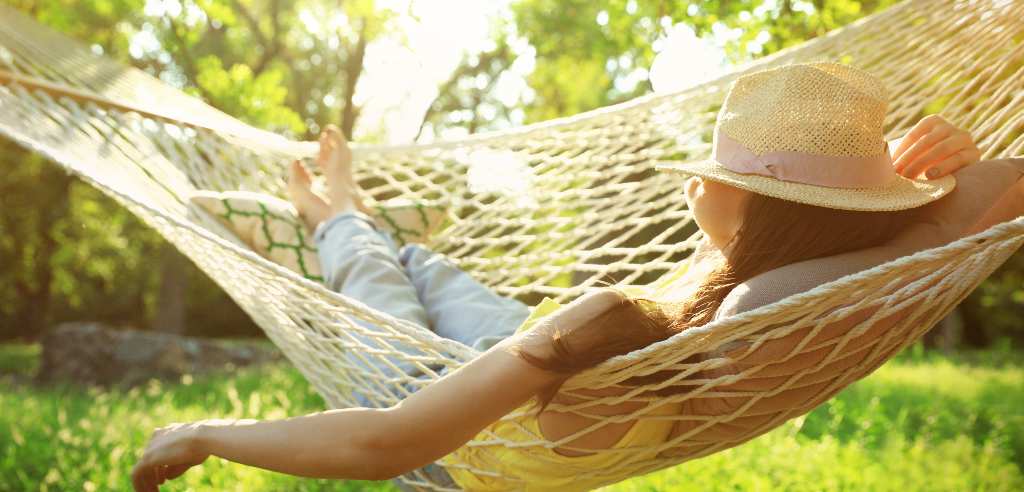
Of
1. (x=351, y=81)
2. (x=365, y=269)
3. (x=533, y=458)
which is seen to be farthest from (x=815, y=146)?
(x=351, y=81)

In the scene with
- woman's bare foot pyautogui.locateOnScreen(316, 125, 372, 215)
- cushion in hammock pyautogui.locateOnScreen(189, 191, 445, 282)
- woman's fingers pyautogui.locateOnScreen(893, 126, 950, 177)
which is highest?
woman's bare foot pyautogui.locateOnScreen(316, 125, 372, 215)

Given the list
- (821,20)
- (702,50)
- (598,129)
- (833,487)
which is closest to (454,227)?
A: (598,129)

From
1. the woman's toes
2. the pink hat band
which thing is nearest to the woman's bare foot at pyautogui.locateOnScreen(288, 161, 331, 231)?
the woman's toes

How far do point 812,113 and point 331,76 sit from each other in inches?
390

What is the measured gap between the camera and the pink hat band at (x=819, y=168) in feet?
3.30

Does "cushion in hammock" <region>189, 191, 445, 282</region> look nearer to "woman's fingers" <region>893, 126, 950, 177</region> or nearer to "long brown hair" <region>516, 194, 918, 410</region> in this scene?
"long brown hair" <region>516, 194, 918, 410</region>

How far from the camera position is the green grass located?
2.09m

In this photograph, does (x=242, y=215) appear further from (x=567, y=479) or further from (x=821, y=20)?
(x=821, y=20)

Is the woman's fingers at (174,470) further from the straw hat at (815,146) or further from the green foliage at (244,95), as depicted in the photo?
the green foliage at (244,95)

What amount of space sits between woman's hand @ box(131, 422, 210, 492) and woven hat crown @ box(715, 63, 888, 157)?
27.2 inches

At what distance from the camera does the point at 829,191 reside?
987mm

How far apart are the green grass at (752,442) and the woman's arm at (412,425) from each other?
1.15 metres

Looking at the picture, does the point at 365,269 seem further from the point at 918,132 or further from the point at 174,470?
the point at 918,132

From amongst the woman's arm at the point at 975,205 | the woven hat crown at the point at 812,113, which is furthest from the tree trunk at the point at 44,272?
the woman's arm at the point at 975,205
